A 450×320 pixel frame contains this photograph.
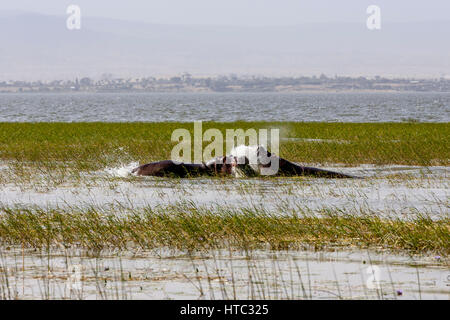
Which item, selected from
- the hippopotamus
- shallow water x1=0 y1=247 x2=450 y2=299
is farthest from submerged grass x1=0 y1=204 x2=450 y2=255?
the hippopotamus

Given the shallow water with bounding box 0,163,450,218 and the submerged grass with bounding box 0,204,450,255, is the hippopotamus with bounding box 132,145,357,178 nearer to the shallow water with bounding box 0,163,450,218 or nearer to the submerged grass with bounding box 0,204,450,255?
the shallow water with bounding box 0,163,450,218

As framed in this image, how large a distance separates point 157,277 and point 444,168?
14498mm

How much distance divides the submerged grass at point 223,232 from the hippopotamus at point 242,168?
7.06 meters

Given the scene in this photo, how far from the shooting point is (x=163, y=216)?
11.8 meters

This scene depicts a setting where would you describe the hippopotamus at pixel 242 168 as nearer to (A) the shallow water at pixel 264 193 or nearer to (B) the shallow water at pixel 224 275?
(A) the shallow water at pixel 264 193

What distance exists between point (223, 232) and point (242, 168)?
8.39 metres

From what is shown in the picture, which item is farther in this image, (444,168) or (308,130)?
(308,130)

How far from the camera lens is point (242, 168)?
19094 millimetres

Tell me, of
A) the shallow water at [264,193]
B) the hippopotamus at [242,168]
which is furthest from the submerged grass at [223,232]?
the hippopotamus at [242,168]

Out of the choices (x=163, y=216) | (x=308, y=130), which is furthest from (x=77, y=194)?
(x=308, y=130)

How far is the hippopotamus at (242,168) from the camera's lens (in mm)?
19016

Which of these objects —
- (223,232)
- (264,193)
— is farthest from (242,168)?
(223,232)

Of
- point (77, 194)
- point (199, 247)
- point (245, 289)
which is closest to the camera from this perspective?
point (245, 289)
